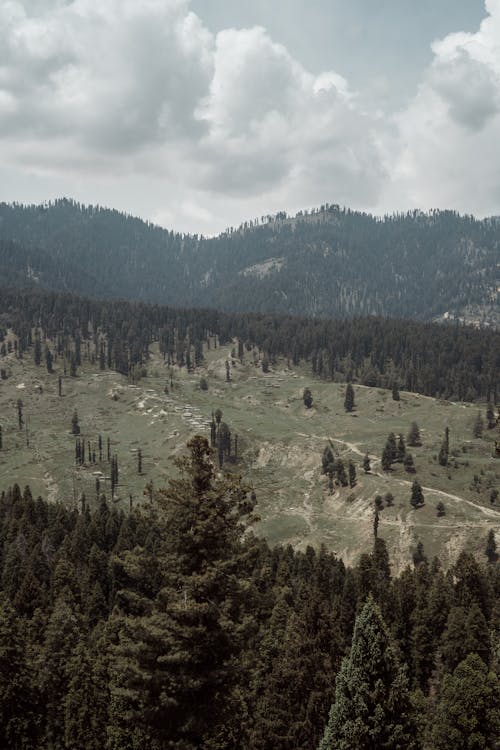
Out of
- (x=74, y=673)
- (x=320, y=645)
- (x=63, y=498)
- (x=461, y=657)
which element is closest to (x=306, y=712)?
(x=320, y=645)

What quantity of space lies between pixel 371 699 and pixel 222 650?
9.06 meters

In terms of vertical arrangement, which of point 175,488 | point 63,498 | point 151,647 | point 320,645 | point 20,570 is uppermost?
point 175,488

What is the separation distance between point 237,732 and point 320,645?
15549mm

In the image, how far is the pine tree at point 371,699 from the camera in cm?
2797

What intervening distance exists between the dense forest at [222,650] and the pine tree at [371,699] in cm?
Result: 7

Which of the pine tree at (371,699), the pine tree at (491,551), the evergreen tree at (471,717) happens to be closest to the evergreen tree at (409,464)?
the pine tree at (491,551)

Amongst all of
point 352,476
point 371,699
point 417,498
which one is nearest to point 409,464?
point 352,476

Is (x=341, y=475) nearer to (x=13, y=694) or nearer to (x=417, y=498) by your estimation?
(x=417, y=498)

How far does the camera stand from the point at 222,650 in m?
24.2

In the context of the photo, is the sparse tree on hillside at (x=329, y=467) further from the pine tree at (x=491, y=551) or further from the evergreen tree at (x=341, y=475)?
the pine tree at (x=491, y=551)

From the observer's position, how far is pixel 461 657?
69.8 metres

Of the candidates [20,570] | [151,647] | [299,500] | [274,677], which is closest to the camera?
[151,647]

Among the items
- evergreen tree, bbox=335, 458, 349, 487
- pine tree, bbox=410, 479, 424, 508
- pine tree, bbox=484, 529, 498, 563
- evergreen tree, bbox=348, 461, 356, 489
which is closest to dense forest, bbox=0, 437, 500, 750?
pine tree, bbox=484, 529, 498, 563

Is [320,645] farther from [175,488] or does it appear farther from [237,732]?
[175,488]
